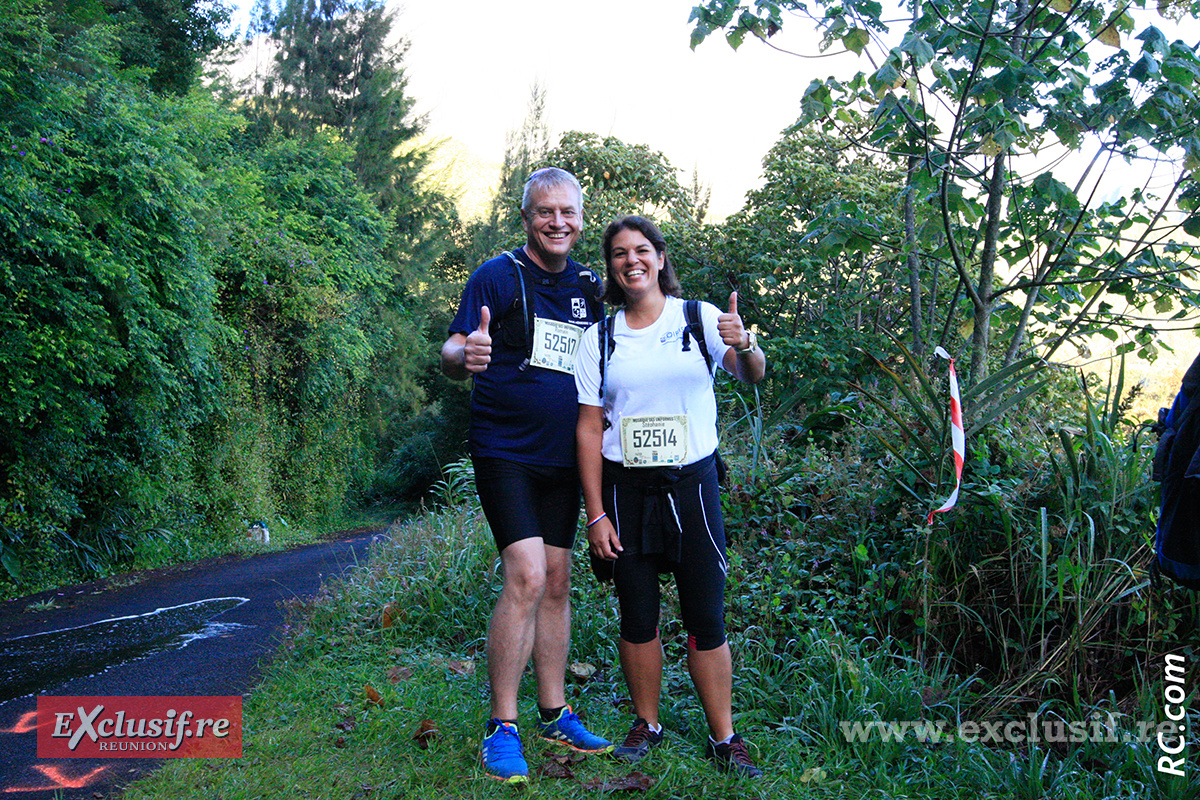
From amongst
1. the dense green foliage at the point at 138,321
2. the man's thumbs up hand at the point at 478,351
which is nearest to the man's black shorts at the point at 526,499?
the man's thumbs up hand at the point at 478,351

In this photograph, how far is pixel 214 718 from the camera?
3973 millimetres

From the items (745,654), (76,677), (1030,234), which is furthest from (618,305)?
(76,677)

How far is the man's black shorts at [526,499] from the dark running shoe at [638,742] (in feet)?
2.43

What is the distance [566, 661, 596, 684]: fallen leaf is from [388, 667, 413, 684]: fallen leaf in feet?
2.70

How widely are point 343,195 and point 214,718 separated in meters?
19.8

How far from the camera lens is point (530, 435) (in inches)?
128

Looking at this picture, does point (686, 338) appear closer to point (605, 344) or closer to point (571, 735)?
point (605, 344)

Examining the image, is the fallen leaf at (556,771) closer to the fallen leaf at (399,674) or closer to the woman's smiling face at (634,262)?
the fallen leaf at (399,674)

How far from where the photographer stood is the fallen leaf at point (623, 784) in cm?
295

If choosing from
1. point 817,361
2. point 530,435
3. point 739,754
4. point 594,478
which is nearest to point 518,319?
point 530,435

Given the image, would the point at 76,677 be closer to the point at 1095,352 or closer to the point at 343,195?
the point at 1095,352

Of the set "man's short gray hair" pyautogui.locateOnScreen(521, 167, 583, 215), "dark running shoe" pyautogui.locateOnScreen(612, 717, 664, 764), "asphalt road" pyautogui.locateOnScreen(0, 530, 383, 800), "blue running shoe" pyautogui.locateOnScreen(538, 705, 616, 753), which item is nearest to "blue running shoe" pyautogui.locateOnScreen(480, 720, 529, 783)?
"blue running shoe" pyautogui.locateOnScreen(538, 705, 616, 753)

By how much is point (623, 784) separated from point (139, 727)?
243cm

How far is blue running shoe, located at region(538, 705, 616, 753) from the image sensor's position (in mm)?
3205
